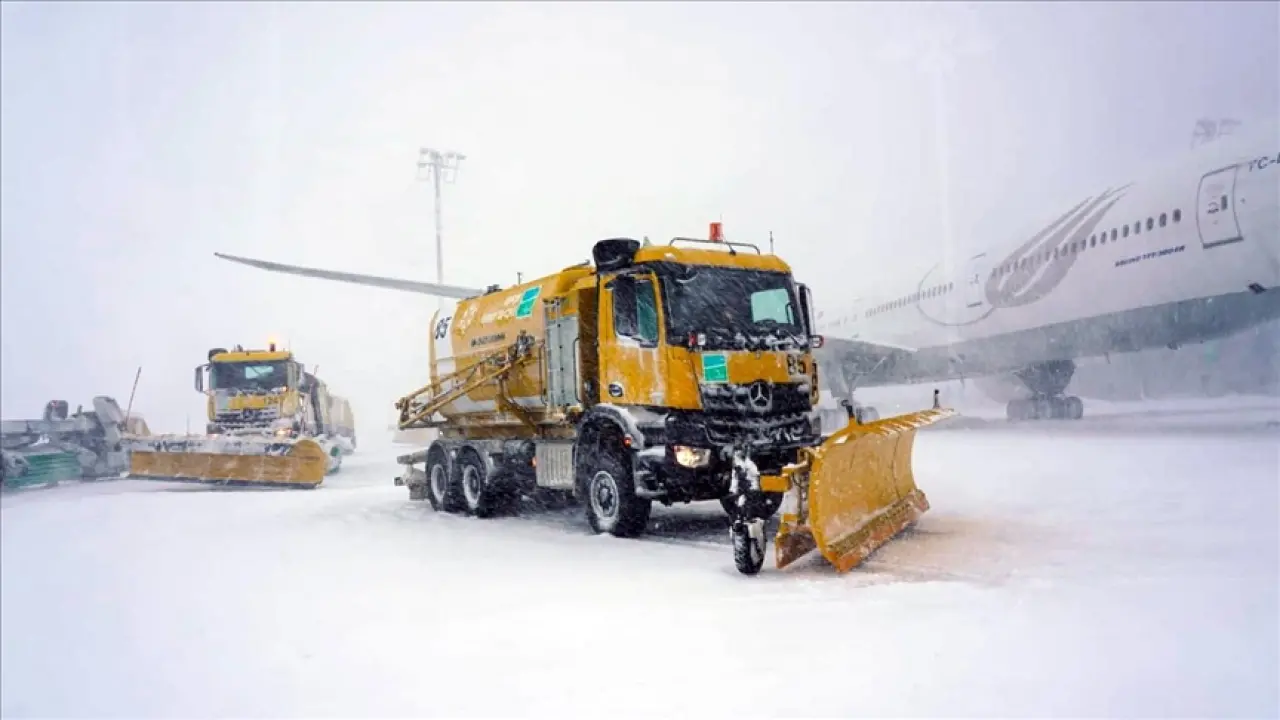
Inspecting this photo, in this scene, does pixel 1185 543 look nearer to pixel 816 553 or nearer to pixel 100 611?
pixel 816 553

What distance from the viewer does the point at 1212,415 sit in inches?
793

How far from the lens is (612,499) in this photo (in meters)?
9.02

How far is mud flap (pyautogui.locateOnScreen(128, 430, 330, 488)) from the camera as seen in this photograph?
15836mm

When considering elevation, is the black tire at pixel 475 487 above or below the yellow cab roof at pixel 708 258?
below

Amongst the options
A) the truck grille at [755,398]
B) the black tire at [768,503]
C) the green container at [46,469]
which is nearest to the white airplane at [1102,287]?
the black tire at [768,503]

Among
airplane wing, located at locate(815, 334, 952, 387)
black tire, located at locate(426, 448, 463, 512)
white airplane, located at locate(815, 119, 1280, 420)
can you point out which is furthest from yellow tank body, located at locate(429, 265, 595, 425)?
airplane wing, located at locate(815, 334, 952, 387)

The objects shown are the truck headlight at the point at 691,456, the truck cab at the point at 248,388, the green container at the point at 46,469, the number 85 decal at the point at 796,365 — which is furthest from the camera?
the truck cab at the point at 248,388

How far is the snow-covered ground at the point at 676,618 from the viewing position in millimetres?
4438

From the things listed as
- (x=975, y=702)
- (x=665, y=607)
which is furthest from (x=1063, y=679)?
(x=665, y=607)

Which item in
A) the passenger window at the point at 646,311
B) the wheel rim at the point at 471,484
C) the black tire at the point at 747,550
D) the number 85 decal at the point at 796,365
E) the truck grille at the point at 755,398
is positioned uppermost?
the passenger window at the point at 646,311

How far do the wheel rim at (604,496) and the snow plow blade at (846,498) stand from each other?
2097mm

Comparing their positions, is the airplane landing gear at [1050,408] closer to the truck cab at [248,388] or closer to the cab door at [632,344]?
the cab door at [632,344]

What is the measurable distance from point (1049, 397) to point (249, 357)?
19.4m

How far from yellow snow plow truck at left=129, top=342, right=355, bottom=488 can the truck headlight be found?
991 centimetres
